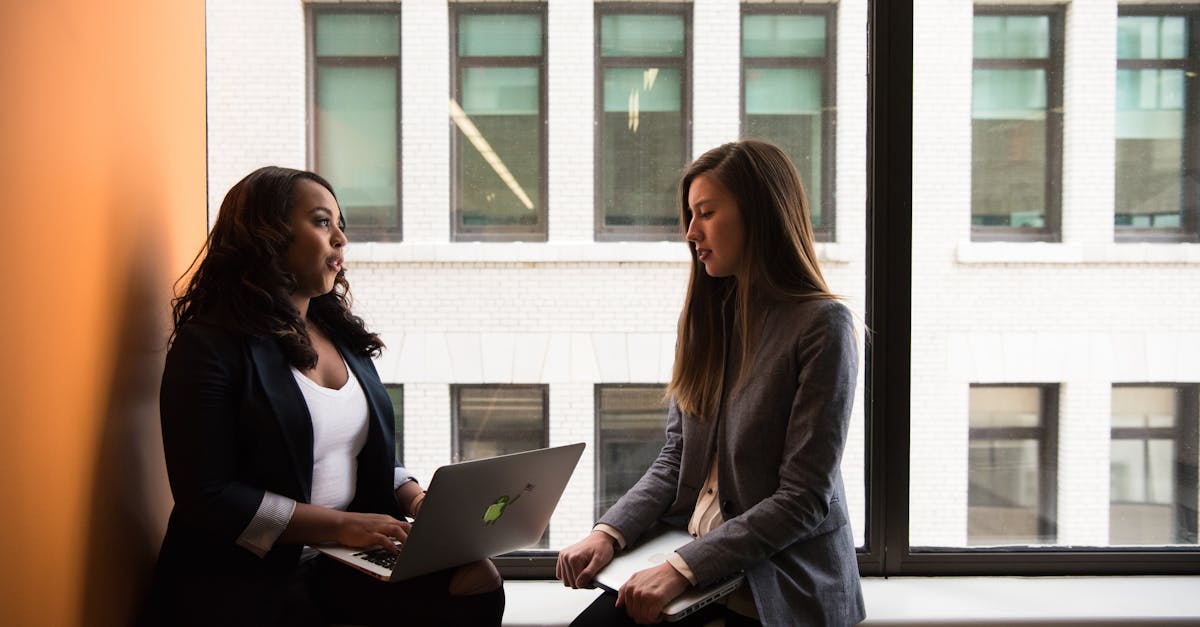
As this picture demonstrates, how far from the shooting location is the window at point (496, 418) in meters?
2.41

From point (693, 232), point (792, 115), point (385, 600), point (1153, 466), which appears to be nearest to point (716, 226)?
point (693, 232)

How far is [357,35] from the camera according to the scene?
2.39 meters

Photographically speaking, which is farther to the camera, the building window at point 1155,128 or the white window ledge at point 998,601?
the building window at point 1155,128

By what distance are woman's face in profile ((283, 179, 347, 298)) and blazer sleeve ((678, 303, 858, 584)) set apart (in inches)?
38.8

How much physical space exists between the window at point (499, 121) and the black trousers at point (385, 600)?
1.08 meters

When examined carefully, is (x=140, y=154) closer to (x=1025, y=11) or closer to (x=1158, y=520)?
(x=1025, y=11)

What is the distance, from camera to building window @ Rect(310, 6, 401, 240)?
7.82 feet

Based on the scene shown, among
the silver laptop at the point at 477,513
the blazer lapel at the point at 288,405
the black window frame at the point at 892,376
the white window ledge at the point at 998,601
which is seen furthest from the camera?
the black window frame at the point at 892,376

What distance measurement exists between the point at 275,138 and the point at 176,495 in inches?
47.7

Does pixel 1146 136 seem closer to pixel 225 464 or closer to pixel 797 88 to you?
pixel 797 88

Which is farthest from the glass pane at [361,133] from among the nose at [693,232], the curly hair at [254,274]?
the nose at [693,232]

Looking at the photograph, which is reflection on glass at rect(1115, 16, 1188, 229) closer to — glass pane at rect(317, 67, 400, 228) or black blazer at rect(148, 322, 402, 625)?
glass pane at rect(317, 67, 400, 228)

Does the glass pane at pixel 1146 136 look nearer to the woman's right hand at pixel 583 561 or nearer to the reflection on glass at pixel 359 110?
the woman's right hand at pixel 583 561

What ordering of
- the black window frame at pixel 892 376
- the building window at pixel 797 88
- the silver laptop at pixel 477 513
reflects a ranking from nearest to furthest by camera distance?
the silver laptop at pixel 477 513 → the black window frame at pixel 892 376 → the building window at pixel 797 88
